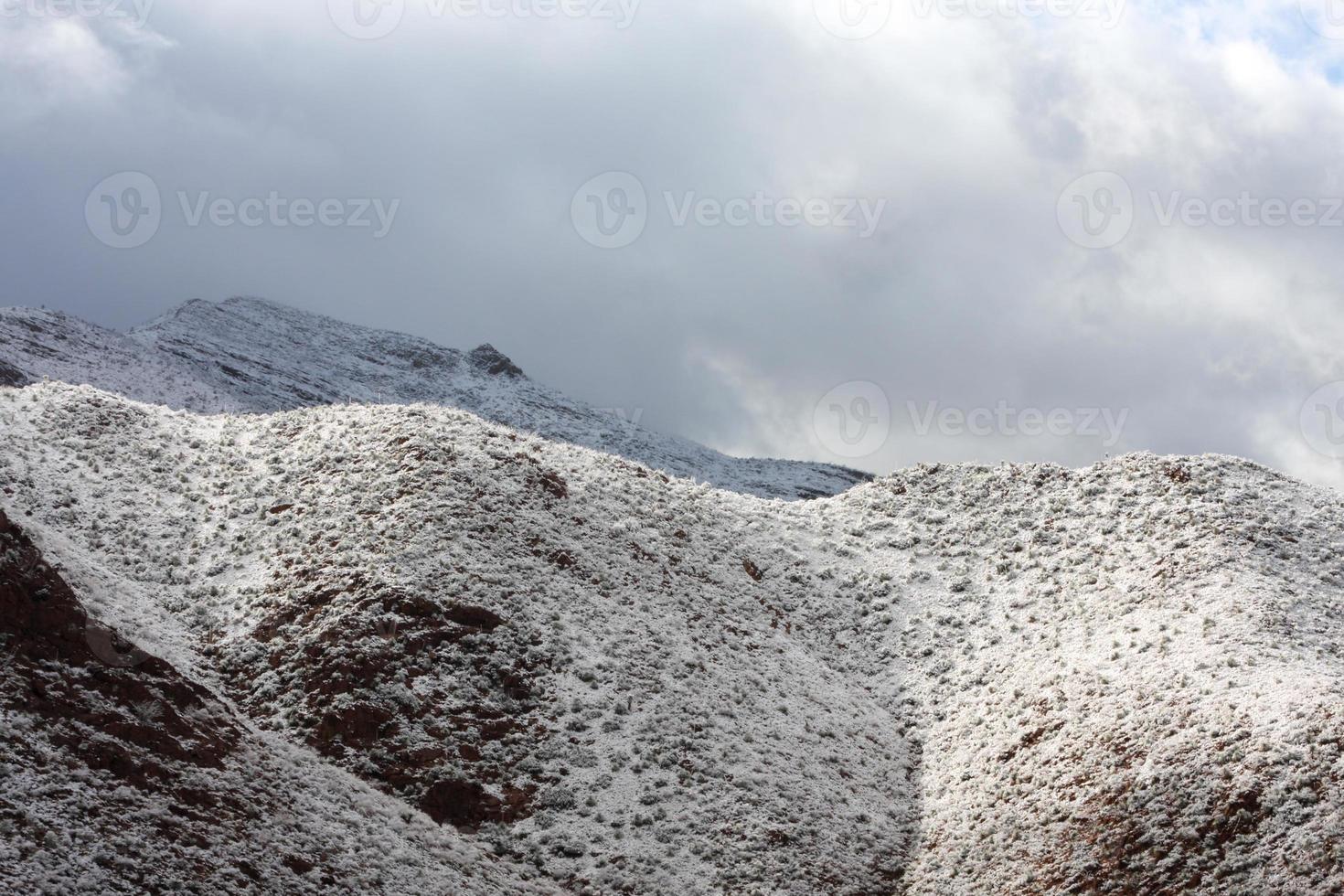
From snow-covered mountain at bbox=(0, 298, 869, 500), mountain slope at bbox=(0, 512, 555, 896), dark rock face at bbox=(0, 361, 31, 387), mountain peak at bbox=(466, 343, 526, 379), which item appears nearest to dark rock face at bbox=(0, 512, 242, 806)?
mountain slope at bbox=(0, 512, 555, 896)

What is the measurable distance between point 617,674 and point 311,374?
8719 centimetres

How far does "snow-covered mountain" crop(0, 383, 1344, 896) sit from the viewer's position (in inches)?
715

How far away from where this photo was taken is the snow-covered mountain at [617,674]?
59.6ft

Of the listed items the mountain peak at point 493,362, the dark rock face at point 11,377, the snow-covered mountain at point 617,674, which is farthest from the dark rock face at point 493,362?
the snow-covered mountain at point 617,674

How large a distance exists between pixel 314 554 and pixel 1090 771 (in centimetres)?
2039

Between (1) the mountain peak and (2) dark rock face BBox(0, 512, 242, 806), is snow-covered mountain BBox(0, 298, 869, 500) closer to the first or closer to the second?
(1) the mountain peak

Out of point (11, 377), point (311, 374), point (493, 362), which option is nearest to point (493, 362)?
point (493, 362)

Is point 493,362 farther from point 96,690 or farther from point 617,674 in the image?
point 96,690

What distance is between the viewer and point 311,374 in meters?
105

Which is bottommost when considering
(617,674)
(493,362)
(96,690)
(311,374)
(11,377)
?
(96,690)

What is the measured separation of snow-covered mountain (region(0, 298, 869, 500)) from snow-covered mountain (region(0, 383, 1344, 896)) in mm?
40313

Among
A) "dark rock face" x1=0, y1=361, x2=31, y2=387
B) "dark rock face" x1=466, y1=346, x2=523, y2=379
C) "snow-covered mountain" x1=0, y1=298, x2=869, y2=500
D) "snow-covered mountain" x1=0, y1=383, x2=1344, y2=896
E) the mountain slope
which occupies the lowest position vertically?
the mountain slope

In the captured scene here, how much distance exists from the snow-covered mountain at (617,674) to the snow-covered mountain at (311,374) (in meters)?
40.3

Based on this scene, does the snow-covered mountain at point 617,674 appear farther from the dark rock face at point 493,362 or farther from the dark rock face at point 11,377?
the dark rock face at point 493,362
